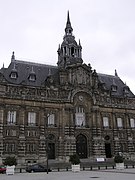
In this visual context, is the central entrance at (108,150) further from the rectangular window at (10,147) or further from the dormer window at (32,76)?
the dormer window at (32,76)

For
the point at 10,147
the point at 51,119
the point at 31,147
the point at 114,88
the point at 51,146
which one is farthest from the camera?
the point at 114,88

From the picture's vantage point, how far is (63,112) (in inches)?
2014

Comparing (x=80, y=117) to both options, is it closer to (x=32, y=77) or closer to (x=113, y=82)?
(x=32, y=77)

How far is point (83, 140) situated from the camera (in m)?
52.2

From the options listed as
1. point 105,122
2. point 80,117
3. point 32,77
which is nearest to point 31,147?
point 80,117

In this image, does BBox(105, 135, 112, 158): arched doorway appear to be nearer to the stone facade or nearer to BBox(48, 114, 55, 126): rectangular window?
the stone facade

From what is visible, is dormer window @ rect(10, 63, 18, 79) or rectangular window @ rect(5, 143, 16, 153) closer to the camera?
rectangular window @ rect(5, 143, 16, 153)

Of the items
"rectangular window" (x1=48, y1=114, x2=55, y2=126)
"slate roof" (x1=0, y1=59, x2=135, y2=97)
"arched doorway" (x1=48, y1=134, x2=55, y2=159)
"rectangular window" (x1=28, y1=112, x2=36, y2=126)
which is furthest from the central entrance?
"rectangular window" (x1=28, y1=112, x2=36, y2=126)

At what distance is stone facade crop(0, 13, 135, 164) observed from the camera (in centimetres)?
4641

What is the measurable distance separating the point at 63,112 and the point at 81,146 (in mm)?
8353

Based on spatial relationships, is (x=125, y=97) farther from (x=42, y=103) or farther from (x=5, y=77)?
(x=5, y=77)

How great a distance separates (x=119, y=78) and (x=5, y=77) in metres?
33.8

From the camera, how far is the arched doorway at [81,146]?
5090 centimetres

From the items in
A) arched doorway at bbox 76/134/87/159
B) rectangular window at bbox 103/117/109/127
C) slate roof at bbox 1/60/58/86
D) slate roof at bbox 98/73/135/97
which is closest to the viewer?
arched doorway at bbox 76/134/87/159
